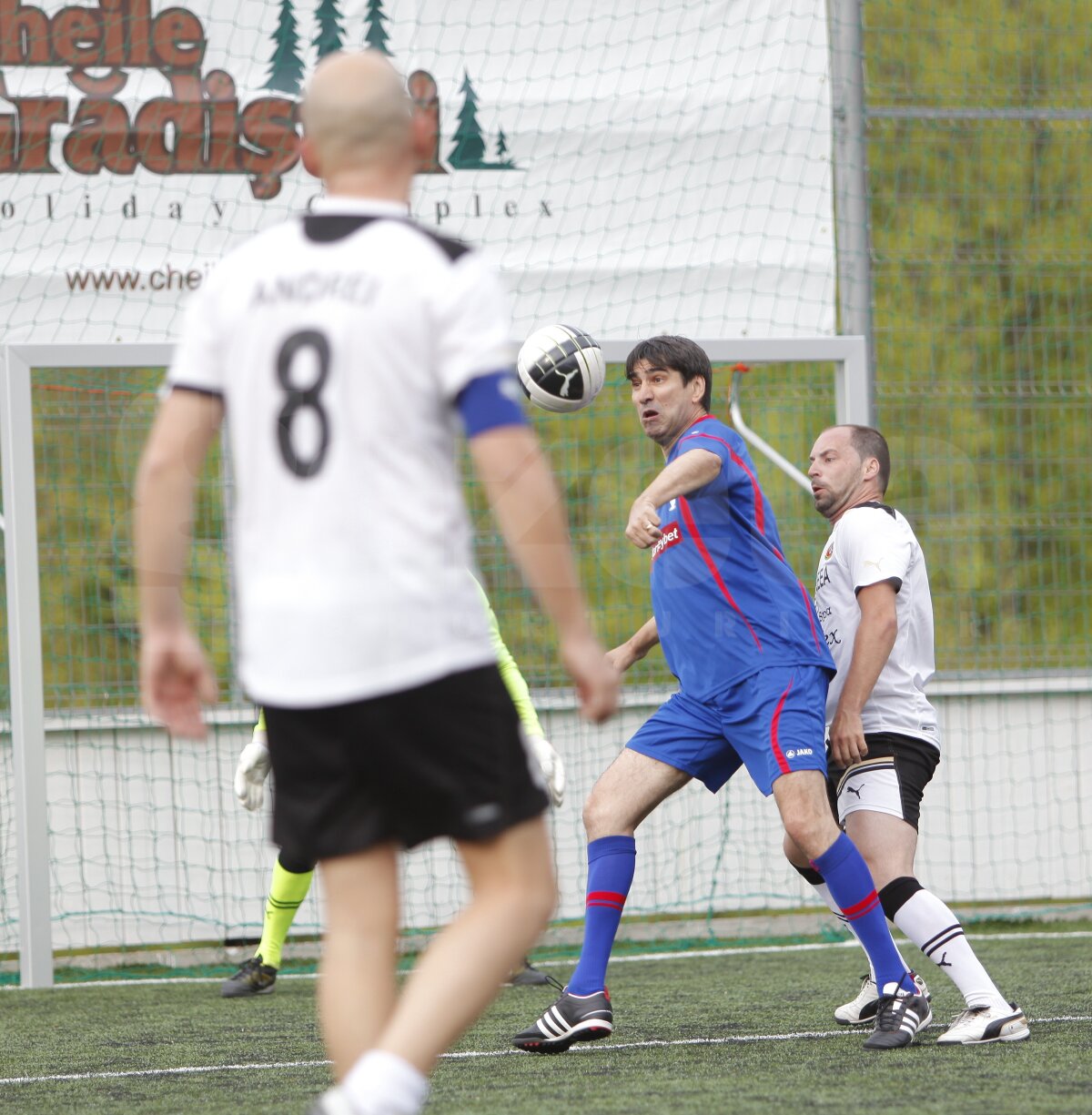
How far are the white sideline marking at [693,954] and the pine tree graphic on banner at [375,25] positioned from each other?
4024 mm

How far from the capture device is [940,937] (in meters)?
4.57

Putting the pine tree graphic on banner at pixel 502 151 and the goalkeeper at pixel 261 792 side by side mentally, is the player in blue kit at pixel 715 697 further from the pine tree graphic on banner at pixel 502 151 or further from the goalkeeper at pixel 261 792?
the pine tree graphic on banner at pixel 502 151

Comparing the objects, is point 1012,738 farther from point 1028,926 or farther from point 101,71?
point 101,71

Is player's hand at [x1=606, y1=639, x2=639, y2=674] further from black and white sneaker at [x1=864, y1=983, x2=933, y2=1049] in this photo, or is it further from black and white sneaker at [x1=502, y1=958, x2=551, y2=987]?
black and white sneaker at [x1=502, y1=958, x2=551, y2=987]

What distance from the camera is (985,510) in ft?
30.9

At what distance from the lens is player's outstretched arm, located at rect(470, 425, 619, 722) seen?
242cm

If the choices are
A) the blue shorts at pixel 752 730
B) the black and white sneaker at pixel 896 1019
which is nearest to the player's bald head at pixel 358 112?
the blue shorts at pixel 752 730

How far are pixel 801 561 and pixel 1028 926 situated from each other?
7.24 feet

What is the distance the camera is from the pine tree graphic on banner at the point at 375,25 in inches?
291

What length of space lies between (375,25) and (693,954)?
435cm

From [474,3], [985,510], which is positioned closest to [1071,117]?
[985,510]

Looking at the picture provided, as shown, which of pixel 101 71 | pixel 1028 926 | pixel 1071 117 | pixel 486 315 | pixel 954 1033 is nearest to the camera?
pixel 486 315

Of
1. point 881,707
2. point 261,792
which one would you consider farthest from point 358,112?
point 261,792

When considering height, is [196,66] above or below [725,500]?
above
